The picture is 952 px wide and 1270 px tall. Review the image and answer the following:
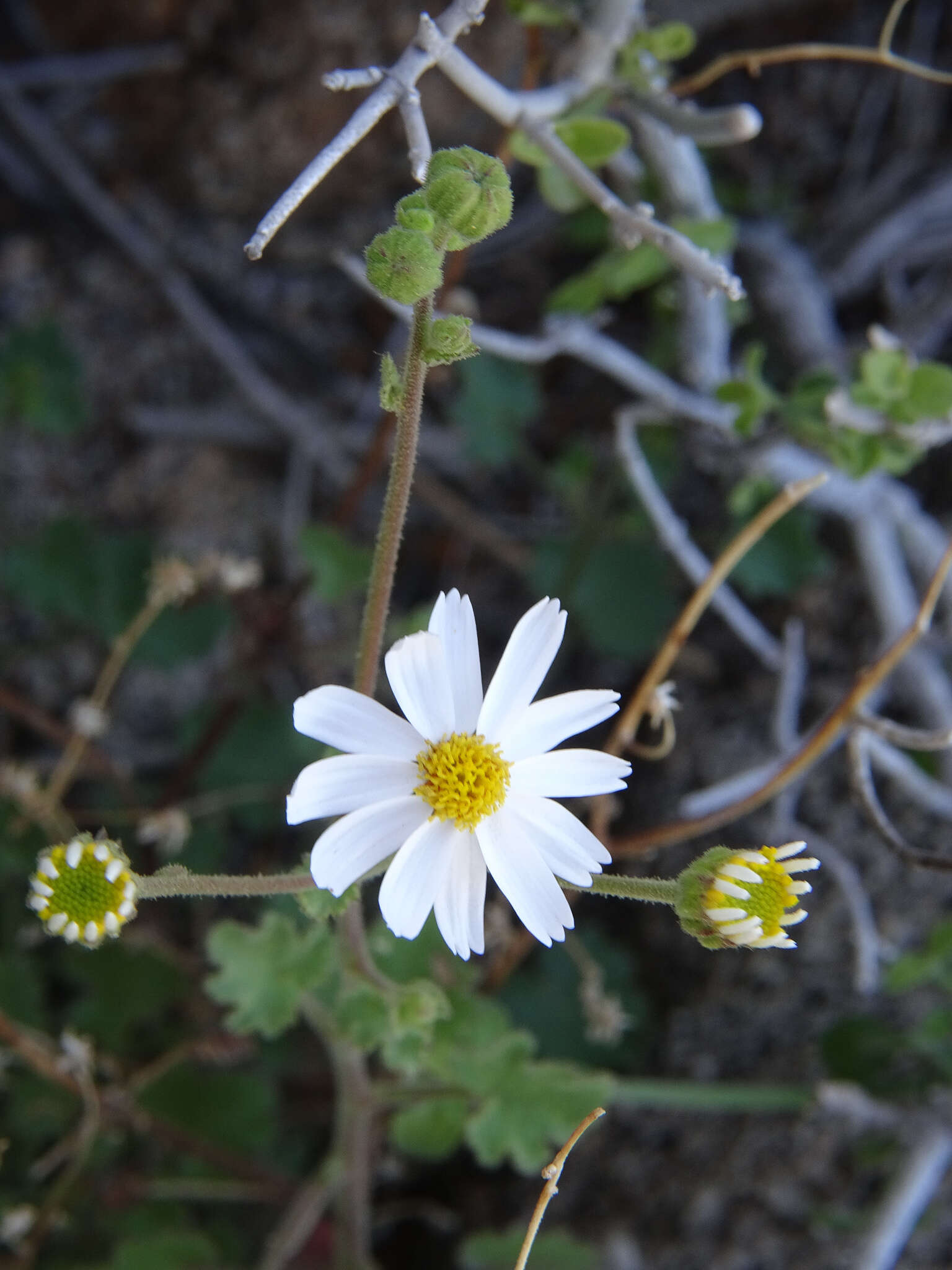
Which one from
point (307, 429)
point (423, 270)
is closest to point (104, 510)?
point (307, 429)

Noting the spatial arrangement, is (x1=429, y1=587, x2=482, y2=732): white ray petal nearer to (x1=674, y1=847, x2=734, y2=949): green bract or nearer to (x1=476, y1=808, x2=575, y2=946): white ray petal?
(x1=476, y1=808, x2=575, y2=946): white ray petal

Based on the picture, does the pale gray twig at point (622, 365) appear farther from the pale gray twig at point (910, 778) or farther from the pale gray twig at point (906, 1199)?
the pale gray twig at point (906, 1199)

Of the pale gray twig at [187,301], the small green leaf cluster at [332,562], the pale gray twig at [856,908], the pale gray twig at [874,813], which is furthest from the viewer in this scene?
the pale gray twig at [187,301]

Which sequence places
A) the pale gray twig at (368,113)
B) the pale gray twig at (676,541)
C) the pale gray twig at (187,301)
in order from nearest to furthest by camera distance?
the pale gray twig at (368,113), the pale gray twig at (676,541), the pale gray twig at (187,301)

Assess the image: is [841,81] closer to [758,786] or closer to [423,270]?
[758,786]

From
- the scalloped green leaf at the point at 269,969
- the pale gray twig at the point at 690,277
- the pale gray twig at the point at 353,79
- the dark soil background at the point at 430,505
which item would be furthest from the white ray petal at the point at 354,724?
the pale gray twig at the point at 690,277

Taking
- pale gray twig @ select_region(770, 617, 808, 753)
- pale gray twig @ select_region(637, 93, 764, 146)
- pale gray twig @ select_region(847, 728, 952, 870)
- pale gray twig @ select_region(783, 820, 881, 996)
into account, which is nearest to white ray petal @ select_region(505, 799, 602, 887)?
pale gray twig @ select_region(847, 728, 952, 870)
